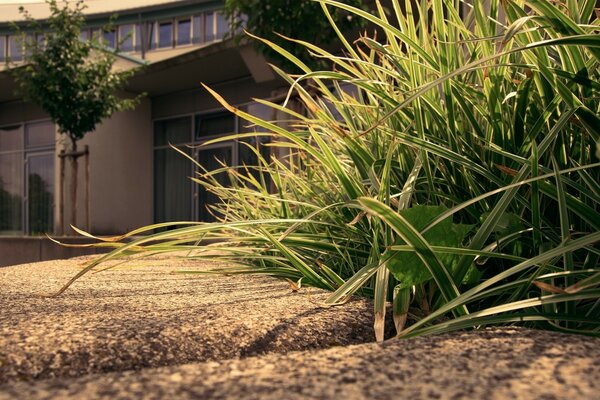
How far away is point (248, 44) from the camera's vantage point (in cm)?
890

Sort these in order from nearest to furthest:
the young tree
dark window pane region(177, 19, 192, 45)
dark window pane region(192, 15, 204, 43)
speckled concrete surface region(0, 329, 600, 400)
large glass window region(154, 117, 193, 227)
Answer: speckled concrete surface region(0, 329, 600, 400), the young tree, large glass window region(154, 117, 193, 227), dark window pane region(192, 15, 204, 43), dark window pane region(177, 19, 192, 45)

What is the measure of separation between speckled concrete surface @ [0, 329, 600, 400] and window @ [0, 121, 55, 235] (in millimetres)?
14020

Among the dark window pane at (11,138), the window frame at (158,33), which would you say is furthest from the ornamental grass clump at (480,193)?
the window frame at (158,33)

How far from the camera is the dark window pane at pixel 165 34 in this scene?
22281mm

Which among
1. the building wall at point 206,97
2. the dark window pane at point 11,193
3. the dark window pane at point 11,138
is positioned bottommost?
the dark window pane at point 11,193

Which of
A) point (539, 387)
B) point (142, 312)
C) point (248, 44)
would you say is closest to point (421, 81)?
point (142, 312)

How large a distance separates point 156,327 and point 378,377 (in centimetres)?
41

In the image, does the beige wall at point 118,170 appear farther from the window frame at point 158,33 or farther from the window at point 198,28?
the window frame at point 158,33

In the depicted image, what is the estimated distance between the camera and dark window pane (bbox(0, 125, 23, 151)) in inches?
559

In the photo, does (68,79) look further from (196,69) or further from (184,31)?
(184,31)

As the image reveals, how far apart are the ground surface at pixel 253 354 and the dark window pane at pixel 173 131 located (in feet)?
37.6

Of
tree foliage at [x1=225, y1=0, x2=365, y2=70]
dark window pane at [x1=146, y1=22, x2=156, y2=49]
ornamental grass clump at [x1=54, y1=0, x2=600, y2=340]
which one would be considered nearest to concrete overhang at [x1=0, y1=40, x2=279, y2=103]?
tree foliage at [x1=225, y1=0, x2=365, y2=70]

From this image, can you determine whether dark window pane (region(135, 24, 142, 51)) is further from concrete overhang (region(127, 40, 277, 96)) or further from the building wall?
concrete overhang (region(127, 40, 277, 96))

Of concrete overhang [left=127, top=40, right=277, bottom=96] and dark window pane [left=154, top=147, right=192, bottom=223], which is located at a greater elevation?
concrete overhang [left=127, top=40, right=277, bottom=96]
